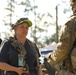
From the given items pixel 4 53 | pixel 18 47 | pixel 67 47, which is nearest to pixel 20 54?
pixel 18 47

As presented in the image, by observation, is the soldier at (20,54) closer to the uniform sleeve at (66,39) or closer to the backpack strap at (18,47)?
the backpack strap at (18,47)

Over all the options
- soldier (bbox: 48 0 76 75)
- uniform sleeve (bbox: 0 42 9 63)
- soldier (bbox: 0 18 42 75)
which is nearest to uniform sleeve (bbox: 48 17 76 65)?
soldier (bbox: 48 0 76 75)

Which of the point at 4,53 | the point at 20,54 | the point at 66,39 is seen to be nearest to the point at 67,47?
the point at 66,39

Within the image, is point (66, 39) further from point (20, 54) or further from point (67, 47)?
point (20, 54)

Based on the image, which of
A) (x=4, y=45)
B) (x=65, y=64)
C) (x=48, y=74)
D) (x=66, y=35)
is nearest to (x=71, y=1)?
(x=66, y=35)

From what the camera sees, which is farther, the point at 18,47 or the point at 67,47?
the point at 18,47

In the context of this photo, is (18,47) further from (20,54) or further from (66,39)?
(66,39)

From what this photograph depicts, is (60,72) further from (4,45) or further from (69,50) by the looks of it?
(4,45)

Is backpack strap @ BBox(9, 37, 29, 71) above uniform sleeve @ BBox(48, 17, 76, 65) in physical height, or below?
below

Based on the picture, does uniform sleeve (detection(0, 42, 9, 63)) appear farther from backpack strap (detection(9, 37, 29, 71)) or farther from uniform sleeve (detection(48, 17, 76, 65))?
uniform sleeve (detection(48, 17, 76, 65))

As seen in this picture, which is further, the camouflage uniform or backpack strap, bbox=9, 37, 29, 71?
backpack strap, bbox=9, 37, 29, 71

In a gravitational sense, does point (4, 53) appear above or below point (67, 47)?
below

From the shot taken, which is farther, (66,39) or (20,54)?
(20,54)

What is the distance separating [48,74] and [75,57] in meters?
6.04
